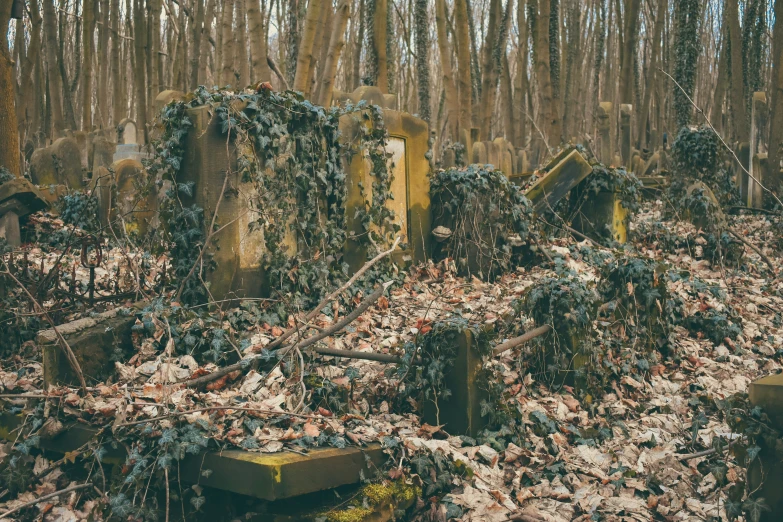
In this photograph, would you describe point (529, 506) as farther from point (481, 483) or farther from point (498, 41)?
point (498, 41)

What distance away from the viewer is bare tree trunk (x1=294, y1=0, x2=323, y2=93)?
8672 millimetres

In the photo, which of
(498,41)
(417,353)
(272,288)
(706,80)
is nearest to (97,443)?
(417,353)

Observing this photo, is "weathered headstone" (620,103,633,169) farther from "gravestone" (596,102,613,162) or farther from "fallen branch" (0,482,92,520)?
"fallen branch" (0,482,92,520)

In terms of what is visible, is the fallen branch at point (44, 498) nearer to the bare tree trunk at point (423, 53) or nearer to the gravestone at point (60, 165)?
the gravestone at point (60, 165)

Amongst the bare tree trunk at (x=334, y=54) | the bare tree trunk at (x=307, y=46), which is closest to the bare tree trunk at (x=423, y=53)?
the bare tree trunk at (x=334, y=54)

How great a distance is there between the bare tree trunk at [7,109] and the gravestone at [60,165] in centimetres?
194

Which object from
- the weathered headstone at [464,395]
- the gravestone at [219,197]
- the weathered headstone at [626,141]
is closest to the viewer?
the weathered headstone at [464,395]

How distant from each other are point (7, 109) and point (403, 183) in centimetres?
575

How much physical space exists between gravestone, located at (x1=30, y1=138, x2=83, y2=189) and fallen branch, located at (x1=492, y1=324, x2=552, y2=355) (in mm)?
9546

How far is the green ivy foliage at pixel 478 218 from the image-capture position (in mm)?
8648

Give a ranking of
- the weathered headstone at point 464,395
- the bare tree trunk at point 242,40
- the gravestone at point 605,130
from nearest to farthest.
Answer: the weathered headstone at point 464,395
the bare tree trunk at point 242,40
the gravestone at point 605,130

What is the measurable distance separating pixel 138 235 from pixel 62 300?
2.86 metres

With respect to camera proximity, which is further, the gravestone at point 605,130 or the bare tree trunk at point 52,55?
the gravestone at point 605,130

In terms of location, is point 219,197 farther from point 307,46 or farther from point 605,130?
point 605,130
